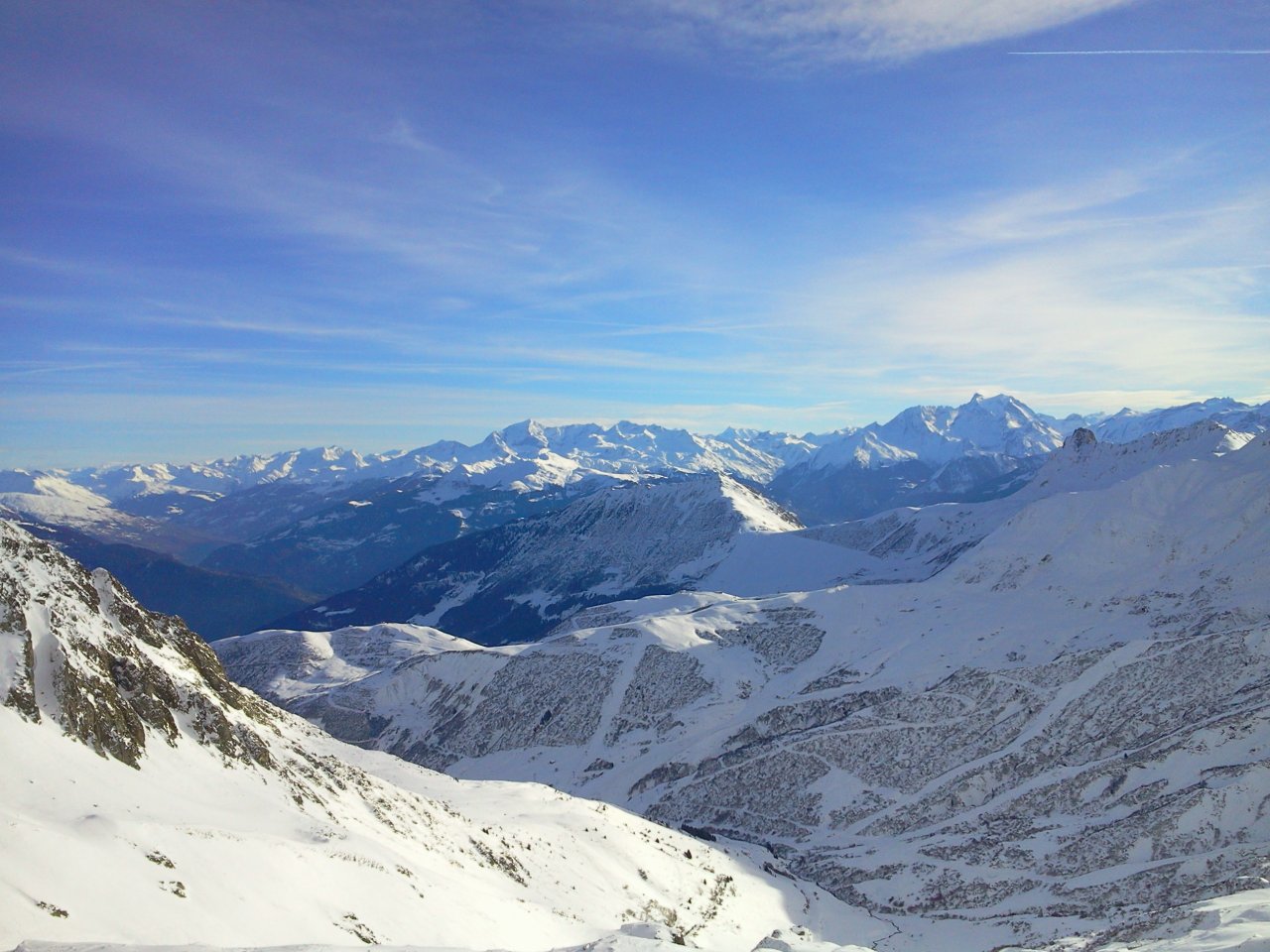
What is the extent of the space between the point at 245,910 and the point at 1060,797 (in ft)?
209

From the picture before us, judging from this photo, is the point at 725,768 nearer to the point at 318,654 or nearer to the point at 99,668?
the point at 99,668

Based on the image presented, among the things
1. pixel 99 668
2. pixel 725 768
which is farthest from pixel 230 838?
pixel 725 768

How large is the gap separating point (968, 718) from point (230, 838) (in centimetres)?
7169

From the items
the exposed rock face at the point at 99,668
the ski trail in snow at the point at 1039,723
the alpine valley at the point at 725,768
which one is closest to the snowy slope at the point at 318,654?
the alpine valley at the point at 725,768

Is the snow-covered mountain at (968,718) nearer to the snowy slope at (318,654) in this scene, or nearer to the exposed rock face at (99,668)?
the snowy slope at (318,654)

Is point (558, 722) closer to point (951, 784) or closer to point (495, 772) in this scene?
point (495, 772)

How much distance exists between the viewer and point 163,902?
28391 millimetres

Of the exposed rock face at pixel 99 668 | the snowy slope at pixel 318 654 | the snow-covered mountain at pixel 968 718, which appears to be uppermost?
the exposed rock face at pixel 99 668

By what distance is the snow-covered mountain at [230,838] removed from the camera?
28406 mm

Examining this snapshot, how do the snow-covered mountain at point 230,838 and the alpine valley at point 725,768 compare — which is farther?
the alpine valley at point 725,768

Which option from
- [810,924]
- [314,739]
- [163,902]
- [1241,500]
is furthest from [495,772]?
[1241,500]

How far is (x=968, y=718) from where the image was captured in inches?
3334

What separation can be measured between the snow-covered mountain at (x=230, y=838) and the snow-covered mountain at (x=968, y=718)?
14.3 meters

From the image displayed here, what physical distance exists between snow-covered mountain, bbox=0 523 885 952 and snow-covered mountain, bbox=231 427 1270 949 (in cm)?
1431
